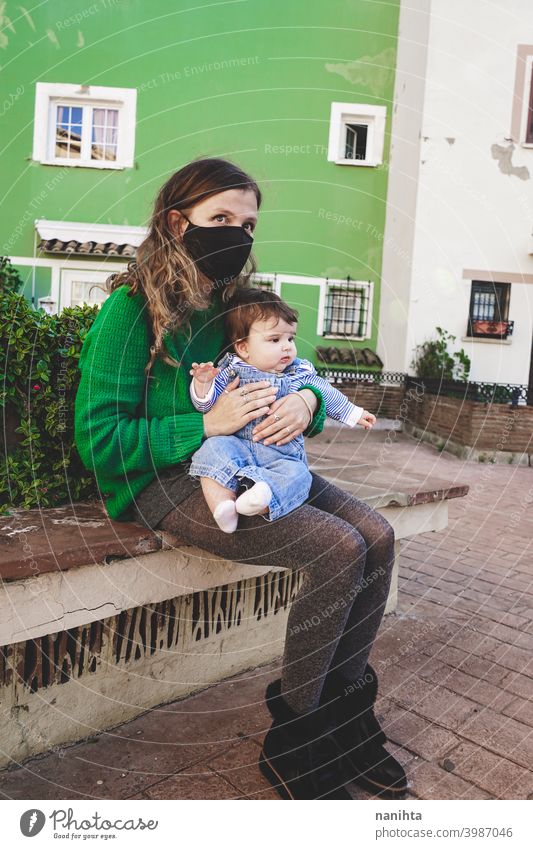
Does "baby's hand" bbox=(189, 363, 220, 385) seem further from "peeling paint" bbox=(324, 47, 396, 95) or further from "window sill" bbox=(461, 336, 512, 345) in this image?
"peeling paint" bbox=(324, 47, 396, 95)

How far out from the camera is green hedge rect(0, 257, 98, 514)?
201cm

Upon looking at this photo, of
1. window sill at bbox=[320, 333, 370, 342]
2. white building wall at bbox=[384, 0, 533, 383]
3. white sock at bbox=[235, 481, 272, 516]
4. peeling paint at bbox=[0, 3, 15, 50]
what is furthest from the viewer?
window sill at bbox=[320, 333, 370, 342]

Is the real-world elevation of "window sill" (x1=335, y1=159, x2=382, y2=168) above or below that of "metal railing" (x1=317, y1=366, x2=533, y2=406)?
above

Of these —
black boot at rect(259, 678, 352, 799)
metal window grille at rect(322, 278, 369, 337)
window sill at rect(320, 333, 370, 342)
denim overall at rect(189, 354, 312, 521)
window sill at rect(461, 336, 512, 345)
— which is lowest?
black boot at rect(259, 678, 352, 799)

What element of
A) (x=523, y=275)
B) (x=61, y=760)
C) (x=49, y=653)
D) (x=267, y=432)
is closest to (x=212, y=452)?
(x=267, y=432)

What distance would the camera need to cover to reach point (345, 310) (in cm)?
1164

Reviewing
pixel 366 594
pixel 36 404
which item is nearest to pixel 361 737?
pixel 366 594

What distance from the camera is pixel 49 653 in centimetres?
190

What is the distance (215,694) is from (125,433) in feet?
3.56

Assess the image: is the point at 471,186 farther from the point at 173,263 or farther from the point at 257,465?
the point at 257,465

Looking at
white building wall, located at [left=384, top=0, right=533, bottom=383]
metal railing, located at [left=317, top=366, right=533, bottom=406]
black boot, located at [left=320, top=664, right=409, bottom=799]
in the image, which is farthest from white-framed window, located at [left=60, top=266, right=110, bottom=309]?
black boot, located at [left=320, top=664, right=409, bottom=799]

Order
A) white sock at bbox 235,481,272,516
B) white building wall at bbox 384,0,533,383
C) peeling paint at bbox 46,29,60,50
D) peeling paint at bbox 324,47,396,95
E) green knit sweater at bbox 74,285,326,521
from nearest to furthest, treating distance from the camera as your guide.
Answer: white sock at bbox 235,481,272,516 → green knit sweater at bbox 74,285,326,521 → white building wall at bbox 384,0,533,383 → peeling paint at bbox 324,47,396,95 → peeling paint at bbox 46,29,60,50

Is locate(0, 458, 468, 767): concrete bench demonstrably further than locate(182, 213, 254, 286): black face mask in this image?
No

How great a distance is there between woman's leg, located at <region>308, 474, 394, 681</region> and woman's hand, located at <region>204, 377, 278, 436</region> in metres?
0.37
